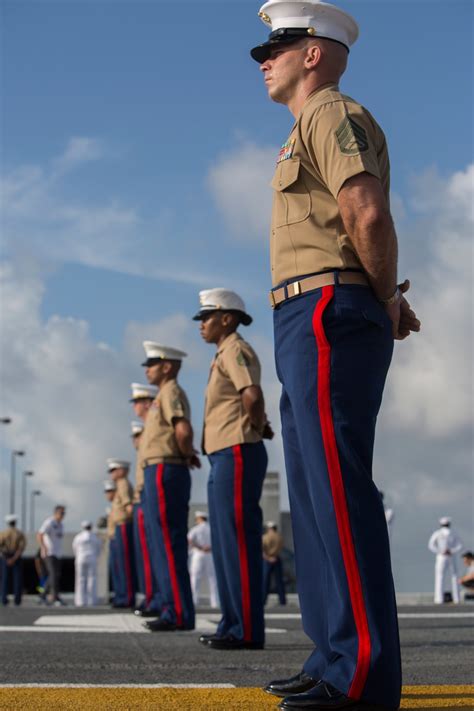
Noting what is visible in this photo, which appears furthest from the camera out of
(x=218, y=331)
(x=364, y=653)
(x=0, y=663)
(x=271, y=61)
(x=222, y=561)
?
(x=218, y=331)

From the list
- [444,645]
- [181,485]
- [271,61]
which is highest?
[271,61]

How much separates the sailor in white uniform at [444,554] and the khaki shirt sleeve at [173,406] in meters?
15.2

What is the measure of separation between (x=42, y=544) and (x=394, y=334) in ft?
70.5

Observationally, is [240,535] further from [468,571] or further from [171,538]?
[468,571]

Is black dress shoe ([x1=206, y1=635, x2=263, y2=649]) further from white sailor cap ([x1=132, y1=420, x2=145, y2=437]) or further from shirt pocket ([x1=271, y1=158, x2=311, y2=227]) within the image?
white sailor cap ([x1=132, y1=420, x2=145, y2=437])

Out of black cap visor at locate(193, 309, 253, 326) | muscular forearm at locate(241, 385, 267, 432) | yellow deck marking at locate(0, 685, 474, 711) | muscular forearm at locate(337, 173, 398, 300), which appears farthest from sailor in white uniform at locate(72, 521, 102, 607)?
muscular forearm at locate(337, 173, 398, 300)

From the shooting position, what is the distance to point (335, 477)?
12.1 feet

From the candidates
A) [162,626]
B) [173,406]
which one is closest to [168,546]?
[162,626]

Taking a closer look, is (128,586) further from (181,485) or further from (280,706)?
(280,706)

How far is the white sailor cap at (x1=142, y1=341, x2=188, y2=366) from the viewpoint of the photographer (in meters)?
10.2

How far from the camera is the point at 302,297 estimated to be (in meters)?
3.85

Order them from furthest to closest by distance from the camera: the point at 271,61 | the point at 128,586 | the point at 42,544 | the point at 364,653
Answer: the point at 42,544, the point at 128,586, the point at 271,61, the point at 364,653

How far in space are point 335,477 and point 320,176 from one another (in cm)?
102

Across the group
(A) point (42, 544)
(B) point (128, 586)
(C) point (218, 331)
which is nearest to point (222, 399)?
(C) point (218, 331)
